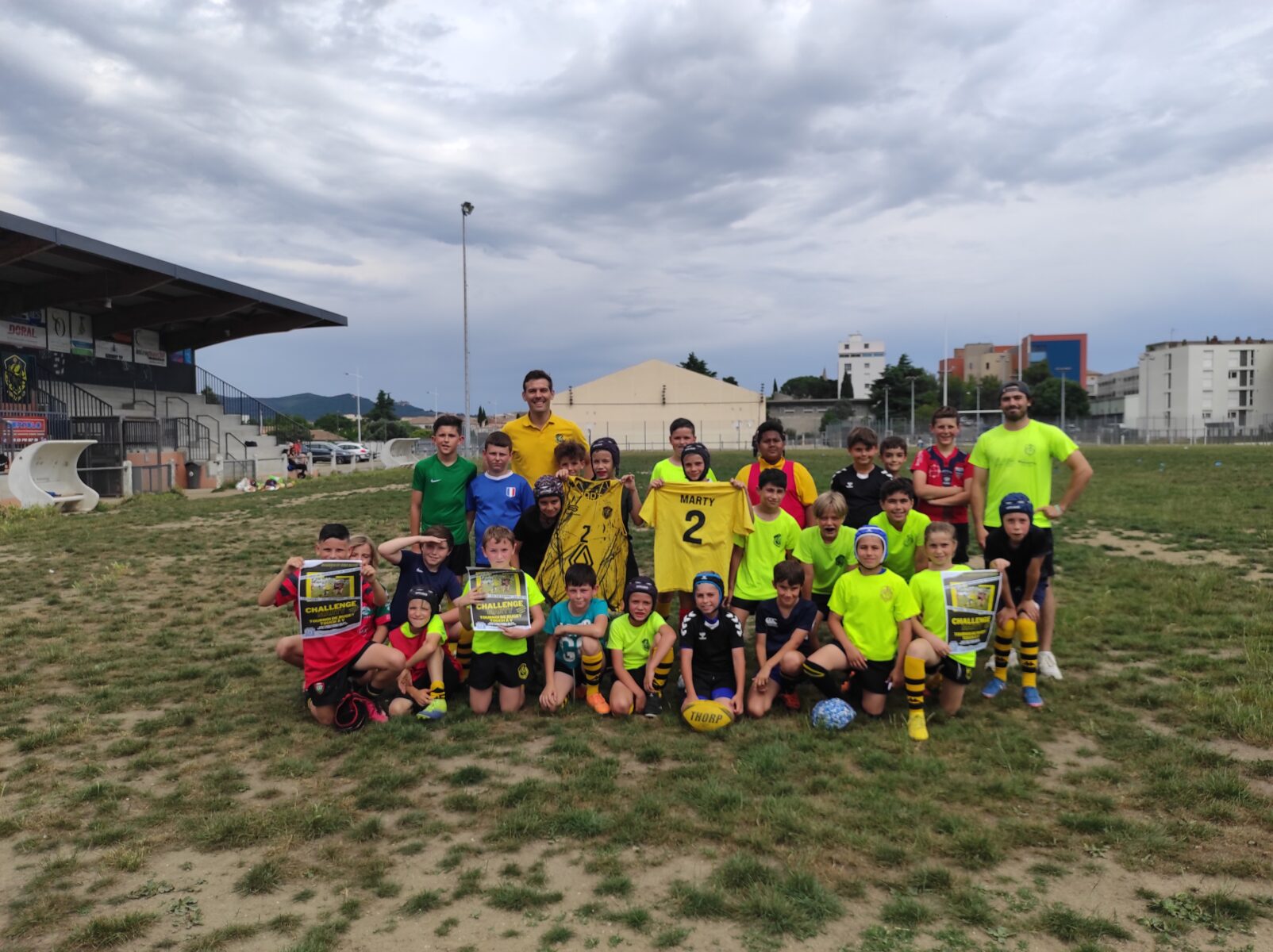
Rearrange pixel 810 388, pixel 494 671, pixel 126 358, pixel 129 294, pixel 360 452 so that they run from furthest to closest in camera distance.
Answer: pixel 810 388 < pixel 360 452 < pixel 126 358 < pixel 129 294 < pixel 494 671

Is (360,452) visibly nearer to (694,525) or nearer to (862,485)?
(694,525)

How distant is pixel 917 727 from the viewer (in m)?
4.64

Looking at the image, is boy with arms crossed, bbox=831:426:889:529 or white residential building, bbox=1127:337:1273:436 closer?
boy with arms crossed, bbox=831:426:889:529

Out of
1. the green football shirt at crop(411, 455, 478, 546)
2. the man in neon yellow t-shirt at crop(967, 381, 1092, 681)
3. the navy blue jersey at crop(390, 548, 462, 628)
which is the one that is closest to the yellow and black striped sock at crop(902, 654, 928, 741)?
the man in neon yellow t-shirt at crop(967, 381, 1092, 681)

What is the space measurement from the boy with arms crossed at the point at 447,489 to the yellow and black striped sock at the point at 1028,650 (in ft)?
12.8

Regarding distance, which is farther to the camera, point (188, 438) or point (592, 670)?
point (188, 438)

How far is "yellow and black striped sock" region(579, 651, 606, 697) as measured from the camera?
17.4 feet

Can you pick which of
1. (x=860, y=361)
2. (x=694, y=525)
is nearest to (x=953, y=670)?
(x=694, y=525)

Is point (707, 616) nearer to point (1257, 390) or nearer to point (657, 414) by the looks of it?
Result: point (657, 414)

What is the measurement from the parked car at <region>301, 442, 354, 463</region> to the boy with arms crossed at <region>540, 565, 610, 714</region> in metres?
34.1

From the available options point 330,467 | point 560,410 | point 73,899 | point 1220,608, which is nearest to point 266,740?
point 73,899

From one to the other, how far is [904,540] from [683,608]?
170 cm

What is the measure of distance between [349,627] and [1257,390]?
115 meters

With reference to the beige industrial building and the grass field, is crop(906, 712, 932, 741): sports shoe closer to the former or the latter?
the grass field
